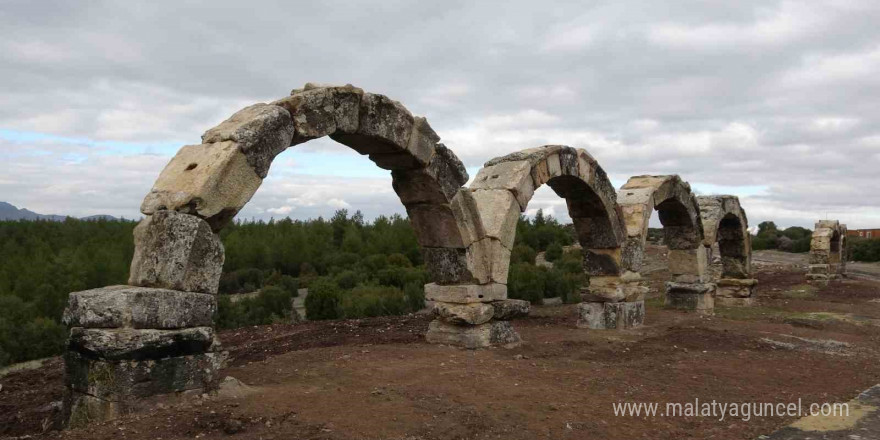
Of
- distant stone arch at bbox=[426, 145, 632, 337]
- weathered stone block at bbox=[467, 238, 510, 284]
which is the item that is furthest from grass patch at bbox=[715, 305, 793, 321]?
weathered stone block at bbox=[467, 238, 510, 284]

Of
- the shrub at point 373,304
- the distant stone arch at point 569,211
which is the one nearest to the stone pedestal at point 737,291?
the distant stone arch at point 569,211

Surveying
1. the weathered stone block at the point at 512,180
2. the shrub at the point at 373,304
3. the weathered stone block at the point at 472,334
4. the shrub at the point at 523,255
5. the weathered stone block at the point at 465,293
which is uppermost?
the weathered stone block at the point at 512,180

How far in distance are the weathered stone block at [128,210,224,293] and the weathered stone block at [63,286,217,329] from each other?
0.11 m

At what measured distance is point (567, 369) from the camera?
689 centimetres

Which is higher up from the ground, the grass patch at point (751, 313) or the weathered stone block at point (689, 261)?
the weathered stone block at point (689, 261)

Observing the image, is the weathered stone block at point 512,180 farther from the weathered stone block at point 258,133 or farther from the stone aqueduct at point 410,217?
the weathered stone block at point 258,133

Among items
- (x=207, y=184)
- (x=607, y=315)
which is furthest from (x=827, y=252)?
(x=207, y=184)

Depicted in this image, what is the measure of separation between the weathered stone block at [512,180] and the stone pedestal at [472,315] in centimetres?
117

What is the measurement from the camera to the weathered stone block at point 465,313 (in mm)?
7637

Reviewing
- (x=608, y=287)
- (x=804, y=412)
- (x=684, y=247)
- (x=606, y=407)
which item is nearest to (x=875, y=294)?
(x=684, y=247)

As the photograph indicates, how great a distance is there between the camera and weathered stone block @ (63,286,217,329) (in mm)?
4418

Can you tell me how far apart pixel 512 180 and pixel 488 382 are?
3037 mm

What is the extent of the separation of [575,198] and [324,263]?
10.6 metres

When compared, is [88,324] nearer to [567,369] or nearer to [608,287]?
[567,369]
